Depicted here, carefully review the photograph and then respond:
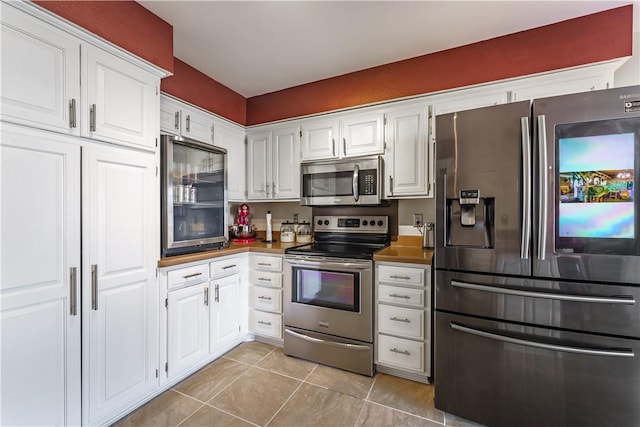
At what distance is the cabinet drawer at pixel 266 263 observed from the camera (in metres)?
2.56

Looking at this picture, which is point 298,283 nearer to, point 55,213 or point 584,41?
point 55,213

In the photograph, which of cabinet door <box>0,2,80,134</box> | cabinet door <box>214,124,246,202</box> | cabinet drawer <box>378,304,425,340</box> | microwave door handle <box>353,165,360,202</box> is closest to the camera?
cabinet door <box>0,2,80,134</box>

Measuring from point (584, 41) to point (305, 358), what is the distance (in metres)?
3.23

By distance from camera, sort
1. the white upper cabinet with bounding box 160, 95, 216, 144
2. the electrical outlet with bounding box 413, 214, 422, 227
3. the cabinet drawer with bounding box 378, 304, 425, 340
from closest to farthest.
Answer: the cabinet drawer with bounding box 378, 304, 425, 340 < the white upper cabinet with bounding box 160, 95, 216, 144 < the electrical outlet with bounding box 413, 214, 422, 227

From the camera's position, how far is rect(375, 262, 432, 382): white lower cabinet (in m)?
2.02

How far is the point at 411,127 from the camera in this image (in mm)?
2406

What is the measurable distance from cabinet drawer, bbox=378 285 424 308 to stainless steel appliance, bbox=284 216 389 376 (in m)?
0.10

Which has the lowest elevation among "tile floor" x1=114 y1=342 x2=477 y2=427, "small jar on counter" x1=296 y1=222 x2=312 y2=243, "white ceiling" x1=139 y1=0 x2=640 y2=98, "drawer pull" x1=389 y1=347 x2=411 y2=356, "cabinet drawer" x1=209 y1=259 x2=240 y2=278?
"tile floor" x1=114 y1=342 x2=477 y2=427

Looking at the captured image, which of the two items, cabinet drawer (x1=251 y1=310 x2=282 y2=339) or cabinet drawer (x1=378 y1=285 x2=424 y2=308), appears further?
cabinet drawer (x1=251 y1=310 x2=282 y2=339)

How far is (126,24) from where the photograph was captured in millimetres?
1713

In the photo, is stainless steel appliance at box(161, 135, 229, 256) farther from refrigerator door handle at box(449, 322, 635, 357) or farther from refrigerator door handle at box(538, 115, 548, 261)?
refrigerator door handle at box(538, 115, 548, 261)

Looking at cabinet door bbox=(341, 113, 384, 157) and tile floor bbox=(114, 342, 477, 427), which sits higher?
cabinet door bbox=(341, 113, 384, 157)

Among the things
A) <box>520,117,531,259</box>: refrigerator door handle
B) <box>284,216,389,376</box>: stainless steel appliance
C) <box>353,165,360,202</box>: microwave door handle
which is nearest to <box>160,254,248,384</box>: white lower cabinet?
<box>284,216,389,376</box>: stainless steel appliance

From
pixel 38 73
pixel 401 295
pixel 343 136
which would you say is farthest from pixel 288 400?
pixel 38 73
